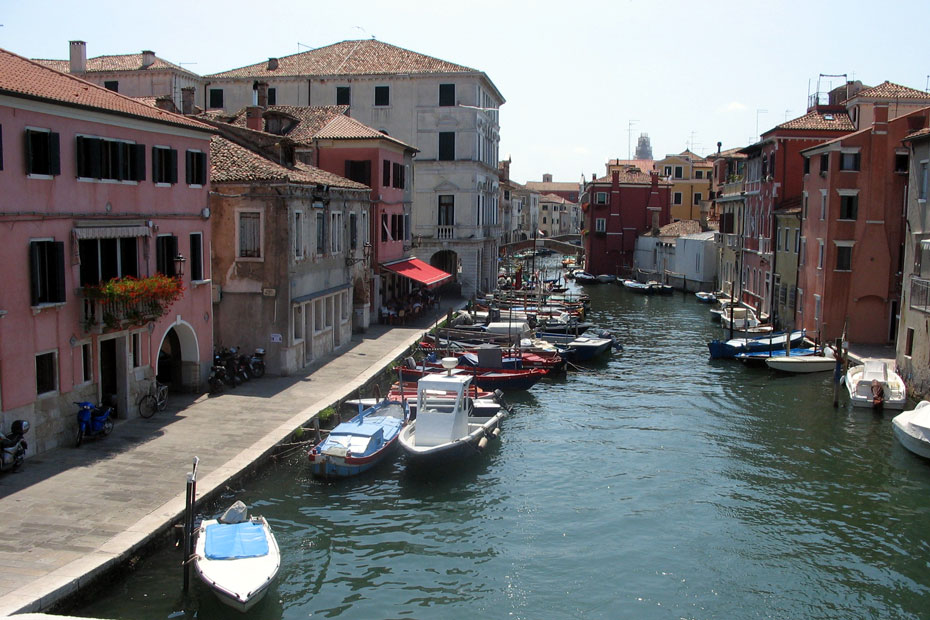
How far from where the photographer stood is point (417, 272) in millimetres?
42469

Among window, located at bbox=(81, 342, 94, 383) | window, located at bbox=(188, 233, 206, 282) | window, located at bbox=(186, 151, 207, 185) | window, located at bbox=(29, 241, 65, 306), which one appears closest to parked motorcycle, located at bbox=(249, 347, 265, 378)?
window, located at bbox=(188, 233, 206, 282)

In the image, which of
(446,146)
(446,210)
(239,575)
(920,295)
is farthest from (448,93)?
(239,575)

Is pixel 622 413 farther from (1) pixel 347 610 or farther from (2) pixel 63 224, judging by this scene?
(2) pixel 63 224

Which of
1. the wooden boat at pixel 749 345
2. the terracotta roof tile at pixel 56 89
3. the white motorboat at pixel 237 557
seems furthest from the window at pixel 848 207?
the white motorboat at pixel 237 557

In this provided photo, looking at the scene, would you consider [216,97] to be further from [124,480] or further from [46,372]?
[124,480]

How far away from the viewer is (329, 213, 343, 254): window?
102ft

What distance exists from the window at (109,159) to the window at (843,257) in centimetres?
2792

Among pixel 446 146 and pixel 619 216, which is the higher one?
pixel 446 146

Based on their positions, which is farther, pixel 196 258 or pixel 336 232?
pixel 336 232

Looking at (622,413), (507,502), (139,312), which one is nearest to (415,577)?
(507,502)

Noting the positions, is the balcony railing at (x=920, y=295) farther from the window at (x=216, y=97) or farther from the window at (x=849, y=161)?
the window at (x=216, y=97)

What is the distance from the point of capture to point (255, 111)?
107 feet

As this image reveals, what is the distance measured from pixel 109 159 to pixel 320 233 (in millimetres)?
10921

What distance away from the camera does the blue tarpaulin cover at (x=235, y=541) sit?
537 inches
